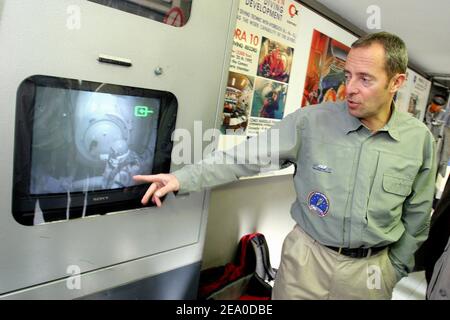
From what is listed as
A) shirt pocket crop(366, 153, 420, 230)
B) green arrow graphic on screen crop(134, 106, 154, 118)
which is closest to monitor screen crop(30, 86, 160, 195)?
green arrow graphic on screen crop(134, 106, 154, 118)

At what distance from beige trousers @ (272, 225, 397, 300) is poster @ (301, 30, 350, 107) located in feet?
4.13

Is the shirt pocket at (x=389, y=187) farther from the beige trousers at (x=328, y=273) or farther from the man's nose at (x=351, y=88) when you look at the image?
the man's nose at (x=351, y=88)

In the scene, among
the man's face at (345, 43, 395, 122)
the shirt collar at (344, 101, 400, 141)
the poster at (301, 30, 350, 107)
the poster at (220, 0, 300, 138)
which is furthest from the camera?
the poster at (301, 30, 350, 107)

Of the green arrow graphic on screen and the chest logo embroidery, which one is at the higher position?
the green arrow graphic on screen

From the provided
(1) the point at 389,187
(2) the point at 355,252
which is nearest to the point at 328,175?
(1) the point at 389,187

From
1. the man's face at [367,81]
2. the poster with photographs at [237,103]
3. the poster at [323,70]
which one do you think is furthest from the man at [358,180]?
the poster at [323,70]

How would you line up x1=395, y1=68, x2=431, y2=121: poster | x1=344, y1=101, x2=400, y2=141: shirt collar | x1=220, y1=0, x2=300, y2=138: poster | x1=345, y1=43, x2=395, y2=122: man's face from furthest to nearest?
x1=395, y1=68, x2=431, y2=121: poster < x1=220, y1=0, x2=300, y2=138: poster < x1=344, y1=101, x2=400, y2=141: shirt collar < x1=345, y1=43, x2=395, y2=122: man's face

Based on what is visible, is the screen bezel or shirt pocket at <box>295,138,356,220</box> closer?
the screen bezel

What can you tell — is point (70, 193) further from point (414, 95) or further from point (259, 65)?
point (414, 95)

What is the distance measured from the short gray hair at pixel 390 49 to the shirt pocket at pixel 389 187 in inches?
13.4

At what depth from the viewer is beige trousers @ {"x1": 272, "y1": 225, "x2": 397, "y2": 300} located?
138cm

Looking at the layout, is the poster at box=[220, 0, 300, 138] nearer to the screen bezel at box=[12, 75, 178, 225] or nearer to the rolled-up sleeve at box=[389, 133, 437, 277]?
the screen bezel at box=[12, 75, 178, 225]
